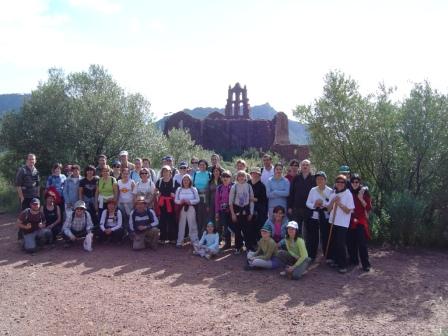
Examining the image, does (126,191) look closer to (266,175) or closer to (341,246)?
(266,175)

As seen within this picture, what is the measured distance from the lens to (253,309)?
5.62m

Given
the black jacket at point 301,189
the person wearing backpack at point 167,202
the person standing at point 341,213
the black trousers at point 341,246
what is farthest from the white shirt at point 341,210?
the person wearing backpack at point 167,202

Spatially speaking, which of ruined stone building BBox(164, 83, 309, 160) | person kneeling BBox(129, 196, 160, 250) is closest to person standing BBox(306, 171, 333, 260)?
person kneeling BBox(129, 196, 160, 250)

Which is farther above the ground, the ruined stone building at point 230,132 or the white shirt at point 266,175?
the ruined stone building at point 230,132

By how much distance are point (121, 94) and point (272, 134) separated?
30.8 metres

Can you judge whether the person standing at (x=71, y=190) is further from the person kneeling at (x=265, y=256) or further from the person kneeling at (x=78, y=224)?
the person kneeling at (x=265, y=256)

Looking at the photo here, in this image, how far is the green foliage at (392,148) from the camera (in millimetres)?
9273

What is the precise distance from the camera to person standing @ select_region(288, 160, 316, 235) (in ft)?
25.4

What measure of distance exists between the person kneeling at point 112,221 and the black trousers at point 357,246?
4.51 metres

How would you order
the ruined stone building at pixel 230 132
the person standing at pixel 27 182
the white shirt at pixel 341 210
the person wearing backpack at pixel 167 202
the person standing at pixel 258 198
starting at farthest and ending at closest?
the ruined stone building at pixel 230 132, the person standing at pixel 27 182, the person wearing backpack at pixel 167 202, the person standing at pixel 258 198, the white shirt at pixel 341 210

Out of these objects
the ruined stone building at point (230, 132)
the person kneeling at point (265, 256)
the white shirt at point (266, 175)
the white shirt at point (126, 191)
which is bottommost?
the person kneeling at point (265, 256)

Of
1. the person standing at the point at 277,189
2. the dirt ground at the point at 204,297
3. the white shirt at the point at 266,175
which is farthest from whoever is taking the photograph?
the white shirt at the point at 266,175

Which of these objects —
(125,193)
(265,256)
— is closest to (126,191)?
(125,193)

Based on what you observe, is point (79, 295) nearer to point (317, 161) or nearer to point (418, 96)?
point (317, 161)
